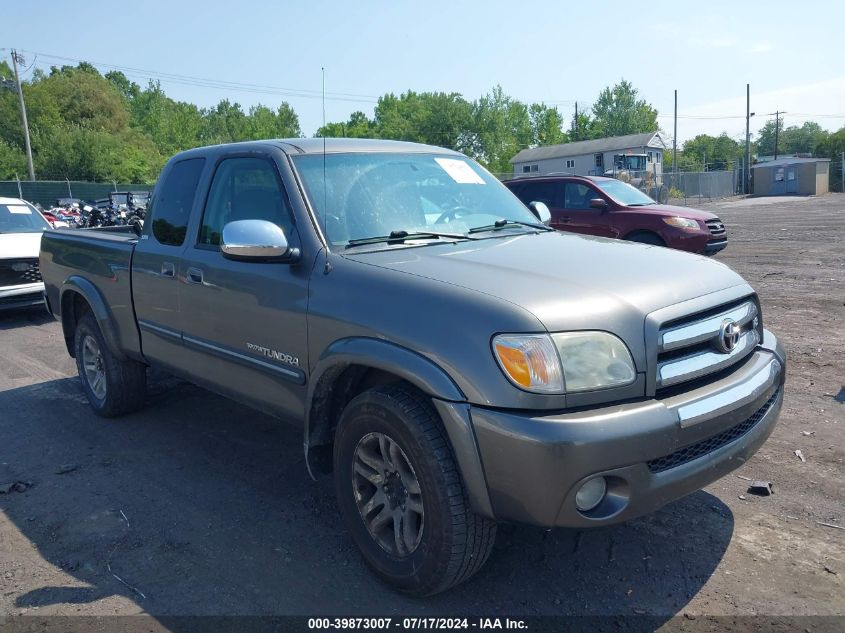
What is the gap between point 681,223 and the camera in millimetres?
11672

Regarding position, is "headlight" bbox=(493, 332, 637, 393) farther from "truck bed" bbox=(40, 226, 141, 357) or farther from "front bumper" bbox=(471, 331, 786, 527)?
"truck bed" bbox=(40, 226, 141, 357)

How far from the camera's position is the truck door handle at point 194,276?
4.08m

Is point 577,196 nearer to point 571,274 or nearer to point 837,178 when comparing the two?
point 571,274

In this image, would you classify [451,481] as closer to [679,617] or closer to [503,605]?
[503,605]

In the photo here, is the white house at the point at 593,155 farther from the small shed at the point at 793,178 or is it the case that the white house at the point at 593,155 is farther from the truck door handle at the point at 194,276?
the truck door handle at the point at 194,276

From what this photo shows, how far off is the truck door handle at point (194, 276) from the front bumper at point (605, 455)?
217cm

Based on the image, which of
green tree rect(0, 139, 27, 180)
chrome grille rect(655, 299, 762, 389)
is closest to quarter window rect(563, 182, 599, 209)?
chrome grille rect(655, 299, 762, 389)

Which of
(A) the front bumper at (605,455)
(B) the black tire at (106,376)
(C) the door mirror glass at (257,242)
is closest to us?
(A) the front bumper at (605,455)

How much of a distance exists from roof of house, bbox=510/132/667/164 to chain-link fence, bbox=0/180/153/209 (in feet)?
144

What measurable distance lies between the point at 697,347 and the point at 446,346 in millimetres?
1072

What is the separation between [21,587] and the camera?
3234mm

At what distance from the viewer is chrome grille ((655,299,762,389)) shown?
2.75 metres

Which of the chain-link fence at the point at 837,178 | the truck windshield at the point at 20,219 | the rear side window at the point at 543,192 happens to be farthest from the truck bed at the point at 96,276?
the chain-link fence at the point at 837,178

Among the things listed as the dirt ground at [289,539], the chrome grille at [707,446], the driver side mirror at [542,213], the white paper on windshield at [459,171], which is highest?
the white paper on windshield at [459,171]
